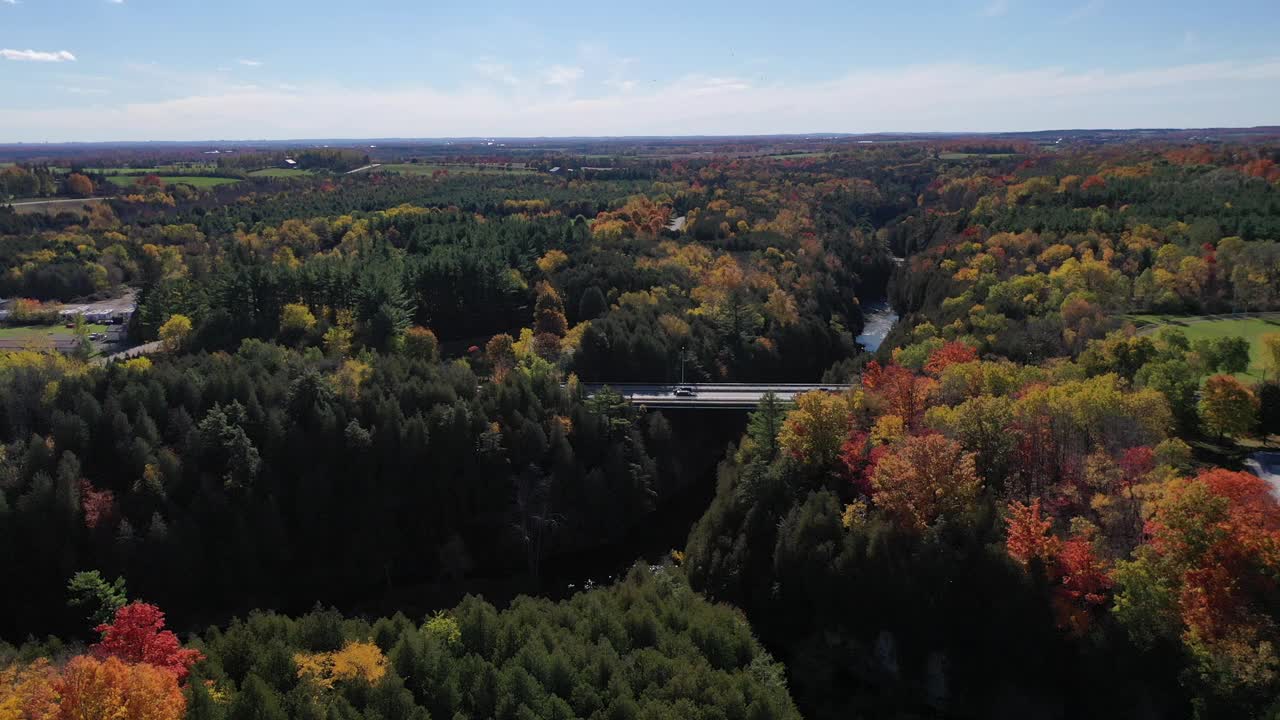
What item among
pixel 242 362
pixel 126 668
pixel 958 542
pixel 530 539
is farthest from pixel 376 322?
pixel 958 542

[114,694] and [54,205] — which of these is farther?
[54,205]

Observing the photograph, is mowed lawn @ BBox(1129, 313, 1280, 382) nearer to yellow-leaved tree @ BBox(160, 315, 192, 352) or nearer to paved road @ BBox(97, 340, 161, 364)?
yellow-leaved tree @ BBox(160, 315, 192, 352)

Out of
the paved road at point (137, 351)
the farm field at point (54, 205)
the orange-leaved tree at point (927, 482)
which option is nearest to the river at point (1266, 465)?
the orange-leaved tree at point (927, 482)

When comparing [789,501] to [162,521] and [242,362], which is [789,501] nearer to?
[162,521]

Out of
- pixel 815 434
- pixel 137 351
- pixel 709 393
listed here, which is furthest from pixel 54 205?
pixel 815 434

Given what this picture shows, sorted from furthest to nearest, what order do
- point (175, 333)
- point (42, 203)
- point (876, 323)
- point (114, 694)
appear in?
1. point (42, 203)
2. point (876, 323)
3. point (175, 333)
4. point (114, 694)

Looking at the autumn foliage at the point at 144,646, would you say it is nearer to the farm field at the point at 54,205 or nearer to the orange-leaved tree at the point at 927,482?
the orange-leaved tree at the point at 927,482

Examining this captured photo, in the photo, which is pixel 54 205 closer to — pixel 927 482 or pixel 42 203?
pixel 42 203
